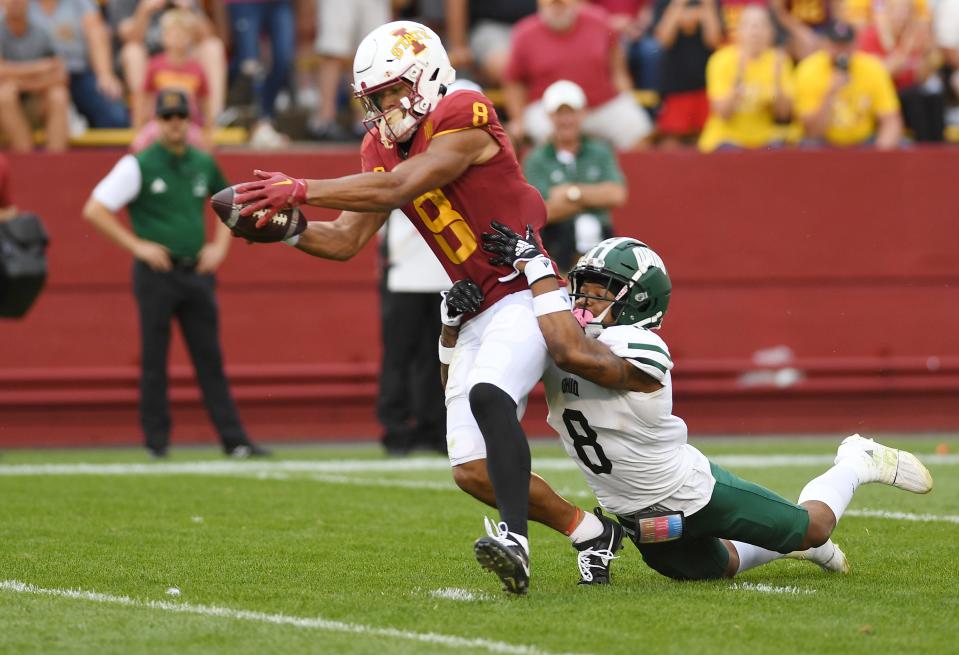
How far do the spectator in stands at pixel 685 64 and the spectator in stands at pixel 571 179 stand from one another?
258 centimetres

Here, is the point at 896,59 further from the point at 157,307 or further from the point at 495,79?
the point at 157,307

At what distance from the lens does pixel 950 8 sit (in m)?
13.3

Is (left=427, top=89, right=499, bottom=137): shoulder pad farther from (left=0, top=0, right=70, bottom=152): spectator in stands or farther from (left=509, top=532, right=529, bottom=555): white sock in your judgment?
(left=0, top=0, right=70, bottom=152): spectator in stands

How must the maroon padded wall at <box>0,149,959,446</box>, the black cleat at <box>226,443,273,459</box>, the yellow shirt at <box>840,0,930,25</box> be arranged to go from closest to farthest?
the black cleat at <box>226,443,273,459</box> → the maroon padded wall at <box>0,149,959,446</box> → the yellow shirt at <box>840,0,930,25</box>

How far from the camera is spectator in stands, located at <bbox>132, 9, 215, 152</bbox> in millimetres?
11766

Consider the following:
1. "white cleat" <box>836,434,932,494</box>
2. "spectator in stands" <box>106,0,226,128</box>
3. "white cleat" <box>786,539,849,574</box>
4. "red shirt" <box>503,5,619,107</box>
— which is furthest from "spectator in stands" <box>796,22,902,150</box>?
A: "white cleat" <box>786,539,849,574</box>

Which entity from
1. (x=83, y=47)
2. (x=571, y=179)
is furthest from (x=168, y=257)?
(x=83, y=47)

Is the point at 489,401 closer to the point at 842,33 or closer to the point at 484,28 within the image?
the point at 842,33

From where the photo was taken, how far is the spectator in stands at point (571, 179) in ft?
33.6

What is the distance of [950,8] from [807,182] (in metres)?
2.31

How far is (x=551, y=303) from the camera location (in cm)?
515

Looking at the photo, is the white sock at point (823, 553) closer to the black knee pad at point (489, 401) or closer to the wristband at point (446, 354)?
the black knee pad at point (489, 401)

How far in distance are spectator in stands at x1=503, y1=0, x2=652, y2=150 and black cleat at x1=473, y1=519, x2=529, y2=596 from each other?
23.3 ft

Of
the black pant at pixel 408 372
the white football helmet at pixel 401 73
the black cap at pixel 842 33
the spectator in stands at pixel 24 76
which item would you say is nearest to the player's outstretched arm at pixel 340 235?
the white football helmet at pixel 401 73
